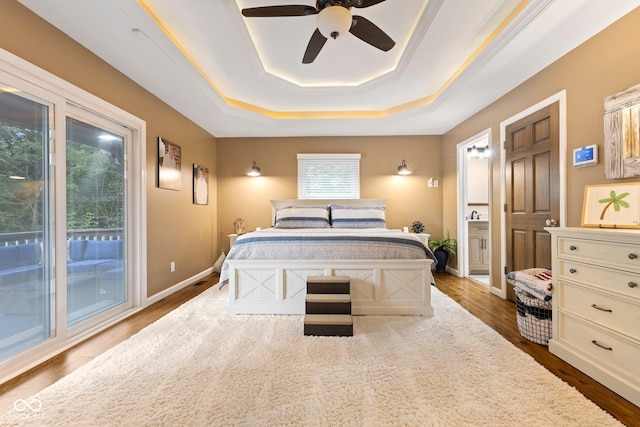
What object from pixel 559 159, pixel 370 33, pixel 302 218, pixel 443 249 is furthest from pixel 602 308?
pixel 302 218

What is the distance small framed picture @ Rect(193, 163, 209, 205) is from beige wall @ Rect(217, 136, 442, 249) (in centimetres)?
47

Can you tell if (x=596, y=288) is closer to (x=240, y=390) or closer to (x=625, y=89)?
(x=625, y=89)

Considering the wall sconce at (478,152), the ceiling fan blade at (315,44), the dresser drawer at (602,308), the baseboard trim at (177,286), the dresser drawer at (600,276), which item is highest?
the ceiling fan blade at (315,44)

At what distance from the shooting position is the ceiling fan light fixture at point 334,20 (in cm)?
176

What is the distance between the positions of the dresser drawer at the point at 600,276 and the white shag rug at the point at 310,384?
0.63 metres

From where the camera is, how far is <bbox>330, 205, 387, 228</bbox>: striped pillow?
4031 mm

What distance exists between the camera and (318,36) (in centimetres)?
209

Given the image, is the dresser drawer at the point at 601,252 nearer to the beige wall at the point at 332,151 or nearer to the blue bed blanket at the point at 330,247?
the blue bed blanket at the point at 330,247

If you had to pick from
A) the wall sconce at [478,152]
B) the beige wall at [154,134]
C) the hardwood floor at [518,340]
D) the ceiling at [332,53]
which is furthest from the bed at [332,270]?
the wall sconce at [478,152]

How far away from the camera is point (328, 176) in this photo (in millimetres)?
4848

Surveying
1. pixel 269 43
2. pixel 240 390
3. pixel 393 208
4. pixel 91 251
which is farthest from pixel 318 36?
pixel 393 208

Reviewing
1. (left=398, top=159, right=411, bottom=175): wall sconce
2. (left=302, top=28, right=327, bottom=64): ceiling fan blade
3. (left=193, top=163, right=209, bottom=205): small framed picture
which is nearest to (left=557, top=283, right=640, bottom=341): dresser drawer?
(left=302, top=28, right=327, bottom=64): ceiling fan blade

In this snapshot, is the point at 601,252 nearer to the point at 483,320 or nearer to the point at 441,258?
the point at 483,320

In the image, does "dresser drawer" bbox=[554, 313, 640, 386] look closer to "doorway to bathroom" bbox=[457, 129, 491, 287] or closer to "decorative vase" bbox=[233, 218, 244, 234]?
"doorway to bathroom" bbox=[457, 129, 491, 287]
